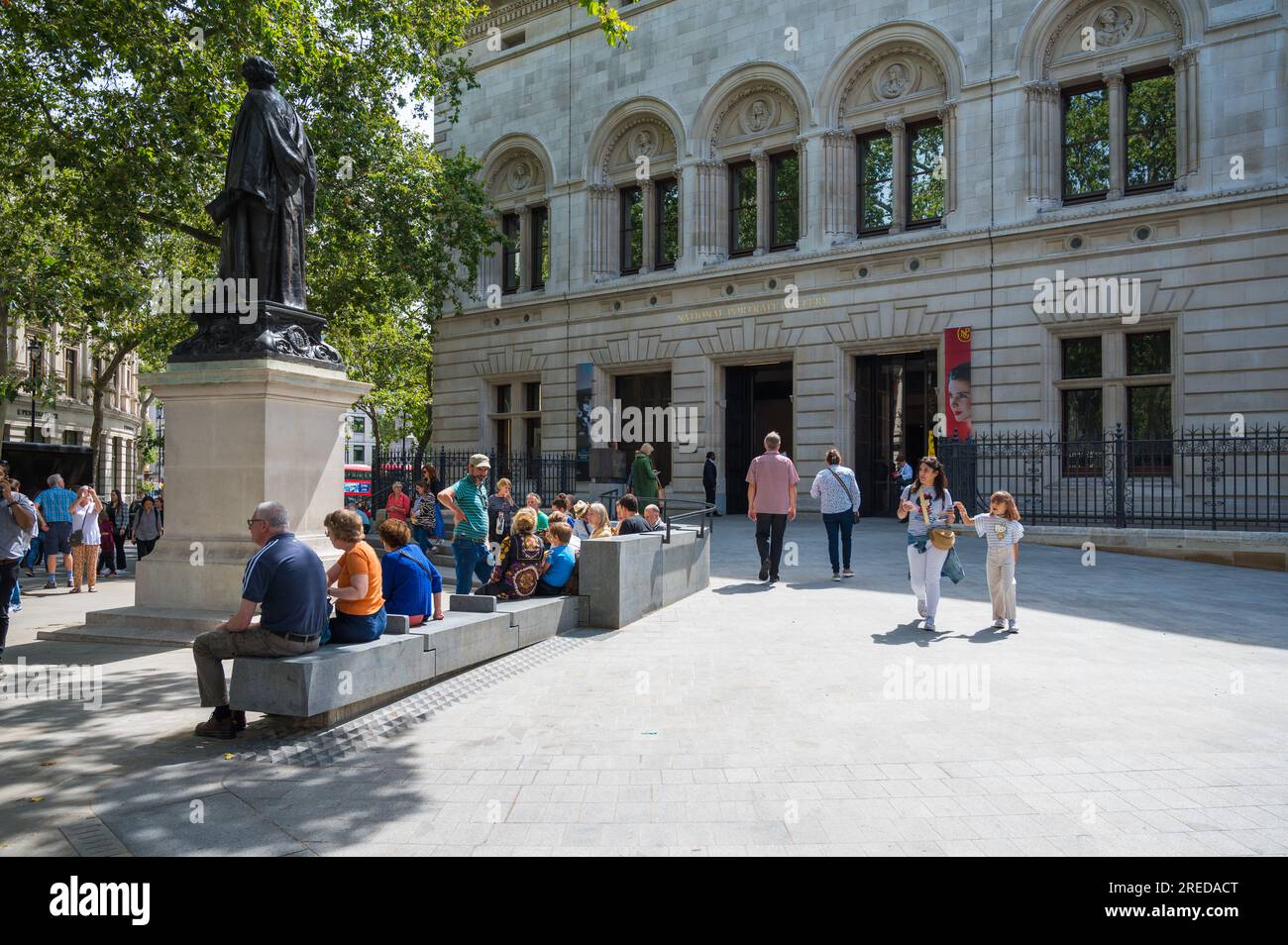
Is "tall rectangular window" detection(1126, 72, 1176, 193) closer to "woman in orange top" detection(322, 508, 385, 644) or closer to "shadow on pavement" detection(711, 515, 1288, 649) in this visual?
"shadow on pavement" detection(711, 515, 1288, 649)

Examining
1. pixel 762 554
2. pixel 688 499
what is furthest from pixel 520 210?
pixel 762 554

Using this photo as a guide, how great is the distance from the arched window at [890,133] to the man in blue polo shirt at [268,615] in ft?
64.4

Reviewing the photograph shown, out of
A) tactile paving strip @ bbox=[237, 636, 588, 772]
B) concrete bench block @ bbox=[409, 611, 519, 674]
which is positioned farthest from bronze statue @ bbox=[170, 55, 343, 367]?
tactile paving strip @ bbox=[237, 636, 588, 772]

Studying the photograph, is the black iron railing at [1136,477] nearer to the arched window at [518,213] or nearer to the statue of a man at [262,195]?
the statue of a man at [262,195]

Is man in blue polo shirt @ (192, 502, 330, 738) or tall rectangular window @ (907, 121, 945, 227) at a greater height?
tall rectangular window @ (907, 121, 945, 227)

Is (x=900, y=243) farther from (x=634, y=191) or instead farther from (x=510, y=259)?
(x=510, y=259)

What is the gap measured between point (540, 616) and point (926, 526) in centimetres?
420

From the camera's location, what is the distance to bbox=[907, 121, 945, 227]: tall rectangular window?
22375mm

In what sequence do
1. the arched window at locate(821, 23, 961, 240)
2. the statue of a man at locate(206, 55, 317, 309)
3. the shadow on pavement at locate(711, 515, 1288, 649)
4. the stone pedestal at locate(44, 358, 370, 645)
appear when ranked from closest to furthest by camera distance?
1. the stone pedestal at locate(44, 358, 370, 645)
2. the statue of a man at locate(206, 55, 317, 309)
3. the shadow on pavement at locate(711, 515, 1288, 649)
4. the arched window at locate(821, 23, 961, 240)

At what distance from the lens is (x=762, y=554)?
1318 centimetres

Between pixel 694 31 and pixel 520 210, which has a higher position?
pixel 694 31

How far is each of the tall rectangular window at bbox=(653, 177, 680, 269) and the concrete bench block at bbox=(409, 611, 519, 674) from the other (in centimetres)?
2049
